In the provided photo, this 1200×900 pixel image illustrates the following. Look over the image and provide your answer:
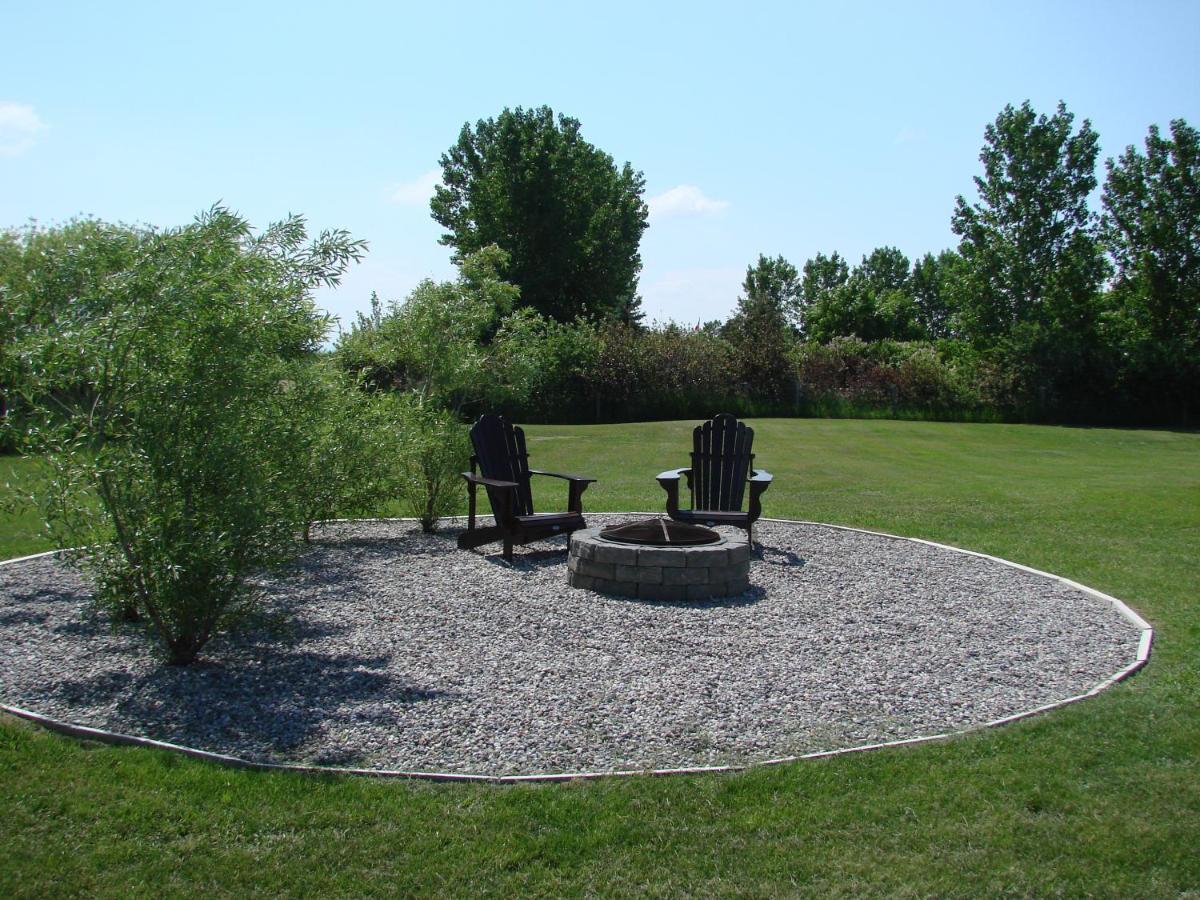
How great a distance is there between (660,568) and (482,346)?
9830 mm

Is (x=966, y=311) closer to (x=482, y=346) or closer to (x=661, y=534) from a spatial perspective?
(x=482, y=346)

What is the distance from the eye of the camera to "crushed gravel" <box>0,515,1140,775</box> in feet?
11.8

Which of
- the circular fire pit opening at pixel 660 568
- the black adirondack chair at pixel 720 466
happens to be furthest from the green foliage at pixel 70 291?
the black adirondack chair at pixel 720 466

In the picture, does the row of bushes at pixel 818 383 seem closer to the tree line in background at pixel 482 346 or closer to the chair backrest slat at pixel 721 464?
the tree line in background at pixel 482 346

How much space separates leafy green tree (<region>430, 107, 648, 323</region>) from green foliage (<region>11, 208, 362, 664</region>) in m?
30.6

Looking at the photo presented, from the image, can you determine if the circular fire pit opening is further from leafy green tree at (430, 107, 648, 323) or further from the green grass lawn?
leafy green tree at (430, 107, 648, 323)

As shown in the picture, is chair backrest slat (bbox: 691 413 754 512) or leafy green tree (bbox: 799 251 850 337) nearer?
chair backrest slat (bbox: 691 413 754 512)

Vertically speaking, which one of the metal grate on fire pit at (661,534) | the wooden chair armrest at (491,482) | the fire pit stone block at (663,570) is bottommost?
the fire pit stone block at (663,570)

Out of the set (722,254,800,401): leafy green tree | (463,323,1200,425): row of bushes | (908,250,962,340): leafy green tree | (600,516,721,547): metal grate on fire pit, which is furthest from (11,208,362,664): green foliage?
(908,250,962,340): leafy green tree

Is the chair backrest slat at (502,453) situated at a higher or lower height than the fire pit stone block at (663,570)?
higher

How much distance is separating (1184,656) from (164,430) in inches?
196

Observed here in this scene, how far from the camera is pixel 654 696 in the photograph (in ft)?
13.3

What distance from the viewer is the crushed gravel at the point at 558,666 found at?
359cm

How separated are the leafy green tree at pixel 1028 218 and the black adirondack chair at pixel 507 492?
27900 mm
